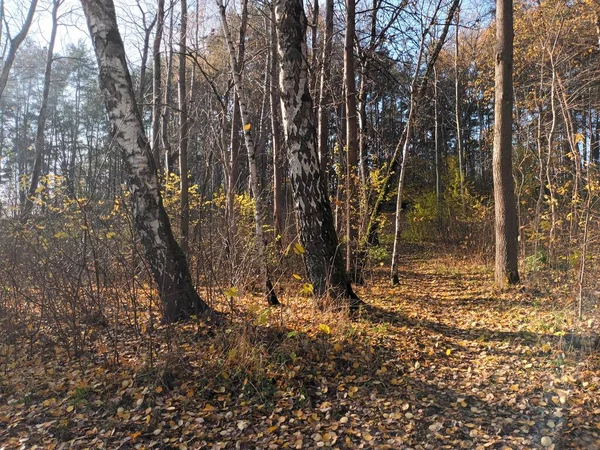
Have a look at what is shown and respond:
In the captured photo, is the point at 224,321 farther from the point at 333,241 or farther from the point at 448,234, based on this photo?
the point at 448,234

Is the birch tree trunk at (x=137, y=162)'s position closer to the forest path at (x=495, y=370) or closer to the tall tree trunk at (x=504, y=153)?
the forest path at (x=495, y=370)

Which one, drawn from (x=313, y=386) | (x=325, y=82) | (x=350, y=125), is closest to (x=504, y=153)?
(x=350, y=125)

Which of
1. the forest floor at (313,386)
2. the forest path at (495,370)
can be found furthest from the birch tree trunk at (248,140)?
the forest path at (495,370)

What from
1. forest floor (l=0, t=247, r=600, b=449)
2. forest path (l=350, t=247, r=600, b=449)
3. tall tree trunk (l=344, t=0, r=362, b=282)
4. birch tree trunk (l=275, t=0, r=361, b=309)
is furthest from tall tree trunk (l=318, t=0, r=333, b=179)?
forest floor (l=0, t=247, r=600, b=449)

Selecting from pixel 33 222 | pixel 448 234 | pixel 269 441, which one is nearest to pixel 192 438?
pixel 269 441

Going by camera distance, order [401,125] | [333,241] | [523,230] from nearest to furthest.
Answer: [333,241]
[523,230]
[401,125]

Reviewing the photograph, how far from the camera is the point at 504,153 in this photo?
6.86m

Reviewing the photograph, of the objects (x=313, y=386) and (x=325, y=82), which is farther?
(x=325, y=82)

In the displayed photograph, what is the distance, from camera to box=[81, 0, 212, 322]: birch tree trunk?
459cm

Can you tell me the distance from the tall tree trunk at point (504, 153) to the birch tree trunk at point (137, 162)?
533 cm

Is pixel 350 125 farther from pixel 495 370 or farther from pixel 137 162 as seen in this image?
pixel 495 370

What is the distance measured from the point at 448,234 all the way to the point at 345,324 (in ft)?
30.7

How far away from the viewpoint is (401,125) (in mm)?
26859

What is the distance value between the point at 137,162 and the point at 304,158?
82.3 inches
